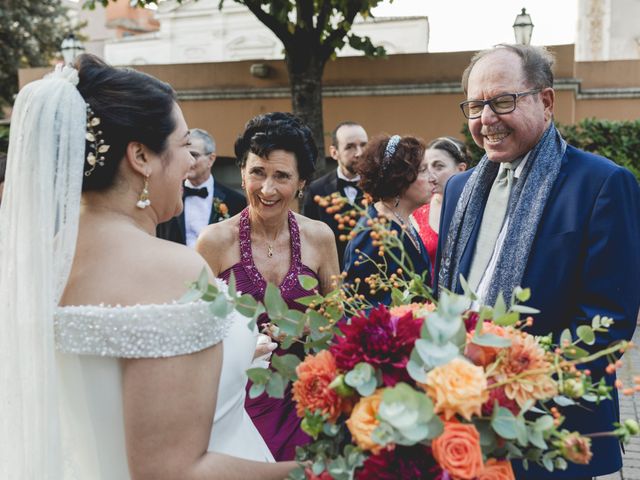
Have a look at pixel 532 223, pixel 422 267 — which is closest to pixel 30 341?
pixel 532 223

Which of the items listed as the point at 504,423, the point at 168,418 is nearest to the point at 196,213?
the point at 168,418

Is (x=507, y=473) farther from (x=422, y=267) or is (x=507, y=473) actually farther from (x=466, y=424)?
(x=422, y=267)

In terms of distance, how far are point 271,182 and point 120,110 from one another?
1755 mm

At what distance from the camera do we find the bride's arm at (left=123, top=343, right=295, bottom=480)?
167 centimetres

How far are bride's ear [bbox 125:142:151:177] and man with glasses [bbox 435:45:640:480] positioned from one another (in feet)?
4.59

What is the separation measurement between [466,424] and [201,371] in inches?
27.3

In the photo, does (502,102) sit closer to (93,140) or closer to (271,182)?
(271,182)

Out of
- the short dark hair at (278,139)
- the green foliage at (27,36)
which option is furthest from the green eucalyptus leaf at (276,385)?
the green foliage at (27,36)

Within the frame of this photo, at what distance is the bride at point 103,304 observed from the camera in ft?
5.58

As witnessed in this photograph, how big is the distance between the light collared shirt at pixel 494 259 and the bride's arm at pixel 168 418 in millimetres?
1329

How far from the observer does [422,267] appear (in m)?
3.86

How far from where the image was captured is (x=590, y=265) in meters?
2.40

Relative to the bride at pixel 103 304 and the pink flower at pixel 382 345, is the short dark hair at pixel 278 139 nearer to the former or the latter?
the bride at pixel 103 304

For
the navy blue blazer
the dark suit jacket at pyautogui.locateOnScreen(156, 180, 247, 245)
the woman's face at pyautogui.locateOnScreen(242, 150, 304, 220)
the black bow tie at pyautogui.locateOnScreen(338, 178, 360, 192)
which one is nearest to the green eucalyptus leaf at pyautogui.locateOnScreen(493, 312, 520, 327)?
the navy blue blazer
